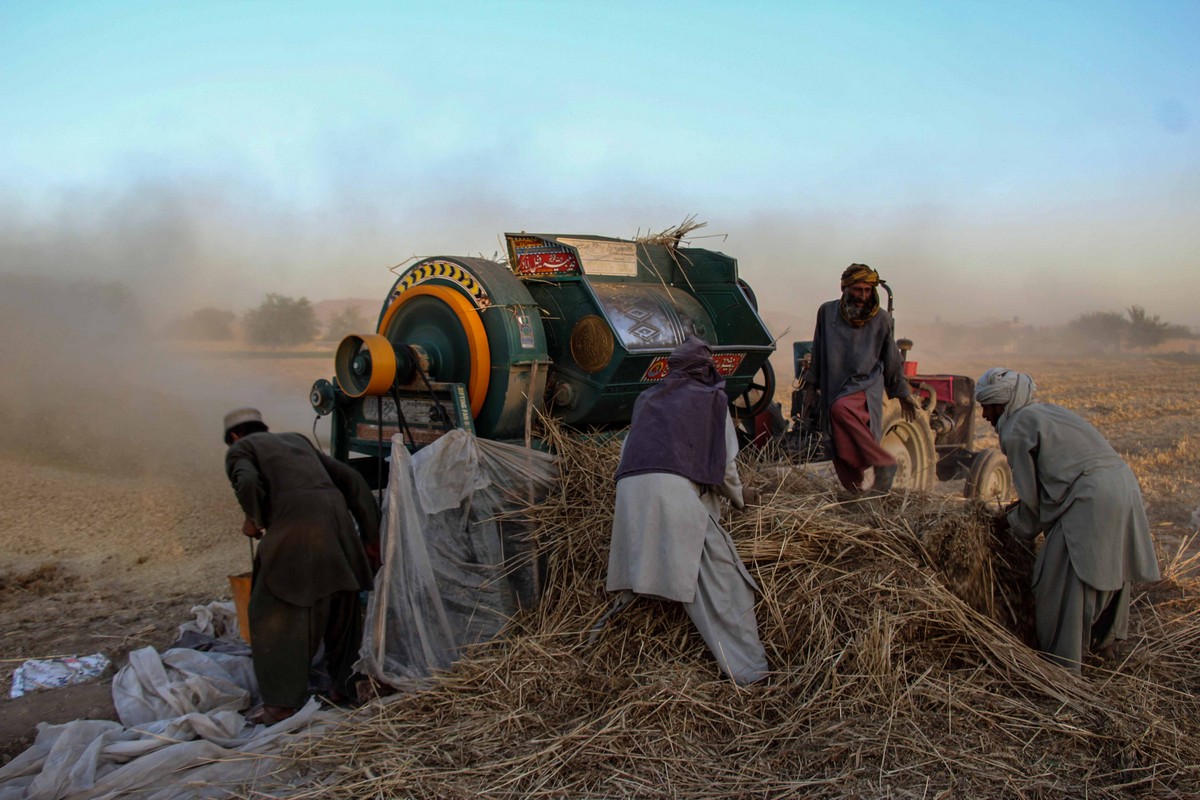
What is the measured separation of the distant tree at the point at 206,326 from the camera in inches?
550

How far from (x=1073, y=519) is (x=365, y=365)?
3.66m

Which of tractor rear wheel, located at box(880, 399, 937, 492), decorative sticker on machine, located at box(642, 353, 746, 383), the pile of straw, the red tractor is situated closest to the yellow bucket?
the pile of straw

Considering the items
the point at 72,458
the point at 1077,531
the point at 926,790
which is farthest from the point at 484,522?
the point at 72,458

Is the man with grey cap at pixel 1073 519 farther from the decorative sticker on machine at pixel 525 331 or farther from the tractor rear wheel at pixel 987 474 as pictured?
the tractor rear wheel at pixel 987 474

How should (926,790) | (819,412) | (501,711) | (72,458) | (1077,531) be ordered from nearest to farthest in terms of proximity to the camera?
(926,790)
(501,711)
(1077,531)
(819,412)
(72,458)

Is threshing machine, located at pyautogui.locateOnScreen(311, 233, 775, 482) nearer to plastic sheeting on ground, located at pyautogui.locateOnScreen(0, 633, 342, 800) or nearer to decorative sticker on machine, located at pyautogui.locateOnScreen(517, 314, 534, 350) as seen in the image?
decorative sticker on machine, located at pyautogui.locateOnScreen(517, 314, 534, 350)

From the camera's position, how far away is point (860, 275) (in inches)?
→ 217

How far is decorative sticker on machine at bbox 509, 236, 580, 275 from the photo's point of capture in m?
Answer: 5.55

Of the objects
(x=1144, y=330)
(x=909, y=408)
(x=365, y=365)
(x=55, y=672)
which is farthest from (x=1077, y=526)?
(x=1144, y=330)

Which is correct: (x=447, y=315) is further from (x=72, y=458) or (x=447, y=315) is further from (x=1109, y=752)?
(x=72, y=458)

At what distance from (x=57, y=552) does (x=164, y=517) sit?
1.18 m

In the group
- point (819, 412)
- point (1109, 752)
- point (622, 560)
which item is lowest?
point (1109, 752)

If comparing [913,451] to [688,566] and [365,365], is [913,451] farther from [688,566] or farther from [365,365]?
[365,365]

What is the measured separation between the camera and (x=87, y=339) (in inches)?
492
